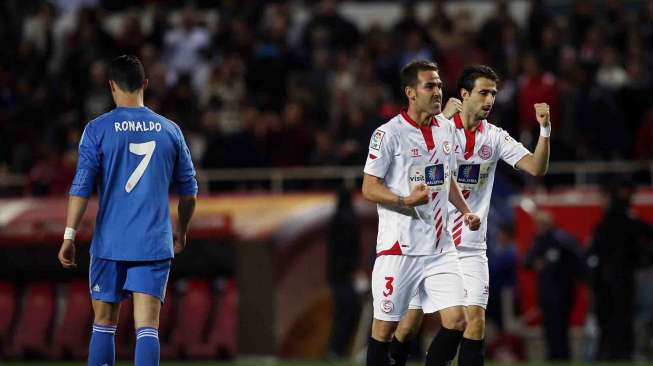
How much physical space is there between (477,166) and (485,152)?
123 mm

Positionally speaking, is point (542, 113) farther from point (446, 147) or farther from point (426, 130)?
point (426, 130)

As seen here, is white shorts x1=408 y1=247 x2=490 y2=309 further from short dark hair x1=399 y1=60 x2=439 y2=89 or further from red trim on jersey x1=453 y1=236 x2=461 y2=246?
short dark hair x1=399 y1=60 x2=439 y2=89

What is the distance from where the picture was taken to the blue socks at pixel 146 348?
31.1ft

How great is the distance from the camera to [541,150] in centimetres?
1060

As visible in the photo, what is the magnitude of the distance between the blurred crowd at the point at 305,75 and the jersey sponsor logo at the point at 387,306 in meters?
8.65

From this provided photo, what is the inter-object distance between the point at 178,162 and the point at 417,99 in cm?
176

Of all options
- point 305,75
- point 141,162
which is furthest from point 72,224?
point 305,75

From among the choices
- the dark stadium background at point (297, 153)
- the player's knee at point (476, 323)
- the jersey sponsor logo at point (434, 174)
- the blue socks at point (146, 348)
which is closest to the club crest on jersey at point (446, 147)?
the jersey sponsor logo at point (434, 174)

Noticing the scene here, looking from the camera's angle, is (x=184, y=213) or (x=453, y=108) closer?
(x=184, y=213)

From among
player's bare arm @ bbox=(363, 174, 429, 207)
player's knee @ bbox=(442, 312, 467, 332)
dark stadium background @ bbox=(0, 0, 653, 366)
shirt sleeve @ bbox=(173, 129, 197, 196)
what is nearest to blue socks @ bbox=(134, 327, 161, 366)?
shirt sleeve @ bbox=(173, 129, 197, 196)

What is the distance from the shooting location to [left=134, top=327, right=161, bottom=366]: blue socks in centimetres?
948

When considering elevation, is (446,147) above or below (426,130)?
below

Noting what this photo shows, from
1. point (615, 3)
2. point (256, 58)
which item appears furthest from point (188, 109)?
point (615, 3)

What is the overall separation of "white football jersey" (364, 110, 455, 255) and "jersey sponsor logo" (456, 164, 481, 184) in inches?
28.1
